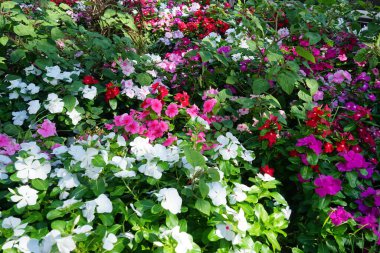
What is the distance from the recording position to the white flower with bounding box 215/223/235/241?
1410mm

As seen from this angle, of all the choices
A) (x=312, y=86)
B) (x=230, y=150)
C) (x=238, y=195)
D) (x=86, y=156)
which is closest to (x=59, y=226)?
(x=86, y=156)

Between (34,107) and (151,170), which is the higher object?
(151,170)

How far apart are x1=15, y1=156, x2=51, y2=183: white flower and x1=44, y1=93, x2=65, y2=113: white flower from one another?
681mm

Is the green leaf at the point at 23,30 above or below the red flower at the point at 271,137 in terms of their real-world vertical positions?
above

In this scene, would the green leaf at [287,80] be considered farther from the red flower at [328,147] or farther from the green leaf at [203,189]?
the green leaf at [203,189]

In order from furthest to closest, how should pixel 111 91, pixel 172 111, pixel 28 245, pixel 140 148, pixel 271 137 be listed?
pixel 111 91 < pixel 172 111 < pixel 271 137 < pixel 140 148 < pixel 28 245

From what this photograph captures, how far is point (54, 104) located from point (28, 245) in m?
1.14

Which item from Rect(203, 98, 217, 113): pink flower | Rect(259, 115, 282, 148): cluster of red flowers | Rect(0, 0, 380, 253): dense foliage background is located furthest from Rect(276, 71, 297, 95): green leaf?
Rect(203, 98, 217, 113): pink flower

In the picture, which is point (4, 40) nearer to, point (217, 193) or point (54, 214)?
point (54, 214)

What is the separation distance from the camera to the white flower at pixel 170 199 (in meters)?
1.40

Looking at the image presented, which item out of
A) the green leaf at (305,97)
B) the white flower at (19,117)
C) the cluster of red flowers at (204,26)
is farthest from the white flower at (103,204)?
the cluster of red flowers at (204,26)

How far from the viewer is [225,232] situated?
1.42 metres

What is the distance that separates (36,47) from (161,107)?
3.21ft

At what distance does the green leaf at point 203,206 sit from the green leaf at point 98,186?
0.37 metres
